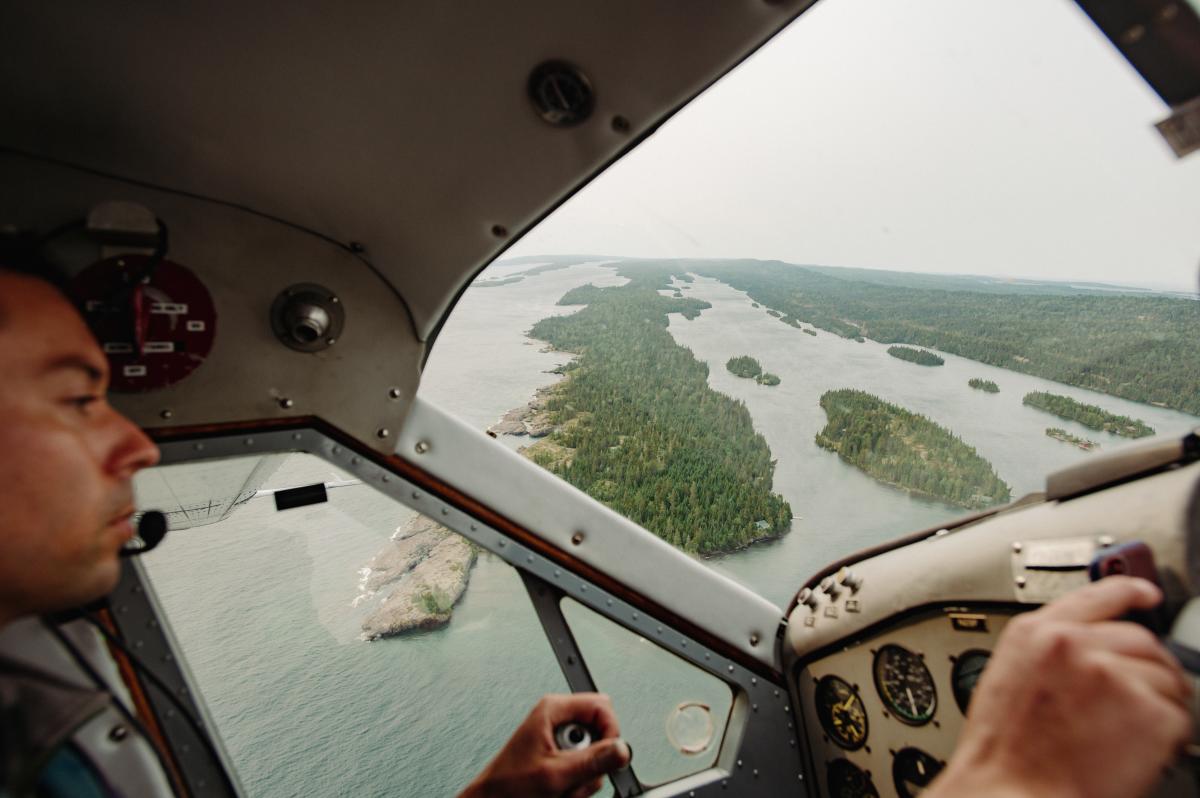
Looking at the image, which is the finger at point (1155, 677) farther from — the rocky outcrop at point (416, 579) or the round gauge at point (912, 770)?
the rocky outcrop at point (416, 579)

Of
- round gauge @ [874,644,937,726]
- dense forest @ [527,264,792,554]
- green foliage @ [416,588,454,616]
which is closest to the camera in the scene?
round gauge @ [874,644,937,726]

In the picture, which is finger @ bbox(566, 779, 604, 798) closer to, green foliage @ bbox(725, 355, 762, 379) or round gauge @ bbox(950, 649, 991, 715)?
round gauge @ bbox(950, 649, 991, 715)

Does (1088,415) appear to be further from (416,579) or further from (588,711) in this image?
(416,579)

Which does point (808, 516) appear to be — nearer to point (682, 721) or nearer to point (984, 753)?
point (682, 721)

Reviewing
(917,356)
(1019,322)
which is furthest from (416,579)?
(1019,322)

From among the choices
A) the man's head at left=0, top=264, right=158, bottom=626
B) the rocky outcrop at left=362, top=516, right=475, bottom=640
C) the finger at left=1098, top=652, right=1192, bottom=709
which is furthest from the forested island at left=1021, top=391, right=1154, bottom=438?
the man's head at left=0, top=264, right=158, bottom=626

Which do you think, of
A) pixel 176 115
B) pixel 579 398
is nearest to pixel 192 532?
pixel 176 115
